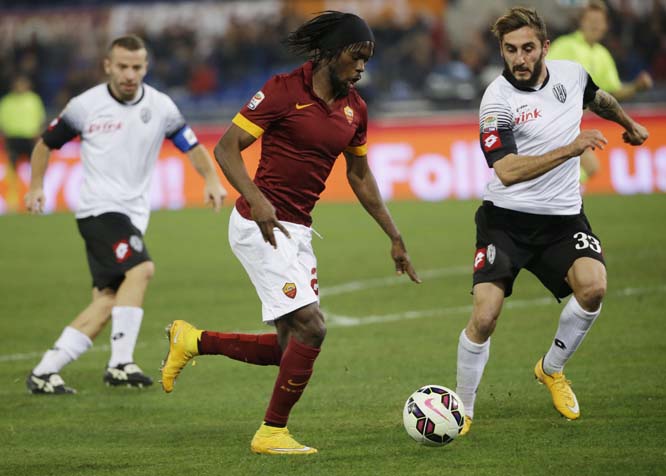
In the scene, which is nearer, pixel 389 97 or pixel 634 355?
pixel 634 355

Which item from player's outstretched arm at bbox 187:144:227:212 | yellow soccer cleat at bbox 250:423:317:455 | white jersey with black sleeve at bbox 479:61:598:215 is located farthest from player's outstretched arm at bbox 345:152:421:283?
player's outstretched arm at bbox 187:144:227:212

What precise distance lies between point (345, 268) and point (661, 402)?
7414 mm

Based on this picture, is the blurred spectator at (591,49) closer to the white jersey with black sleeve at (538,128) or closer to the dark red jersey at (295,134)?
the white jersey with black sleeve at (538,128)

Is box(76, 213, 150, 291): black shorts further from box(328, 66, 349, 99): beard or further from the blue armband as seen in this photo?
box(328, 66, 349, 99): beard

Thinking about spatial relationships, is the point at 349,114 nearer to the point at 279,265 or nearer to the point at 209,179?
the point at 279,265

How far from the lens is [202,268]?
15.0 m

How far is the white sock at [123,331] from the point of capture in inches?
333

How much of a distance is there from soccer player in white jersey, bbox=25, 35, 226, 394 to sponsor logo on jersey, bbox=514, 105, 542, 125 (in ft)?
8.65

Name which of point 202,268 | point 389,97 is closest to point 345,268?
point 202,268

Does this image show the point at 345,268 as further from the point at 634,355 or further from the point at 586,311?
the point at 586,311

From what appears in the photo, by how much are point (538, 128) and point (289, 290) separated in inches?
70.5

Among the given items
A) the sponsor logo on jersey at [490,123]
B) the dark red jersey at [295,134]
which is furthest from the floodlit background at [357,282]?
the sponsor logo on jersey at [490,123]

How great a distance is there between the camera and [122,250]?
8.50 m

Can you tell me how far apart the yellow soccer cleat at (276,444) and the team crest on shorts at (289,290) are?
2.49 feet
